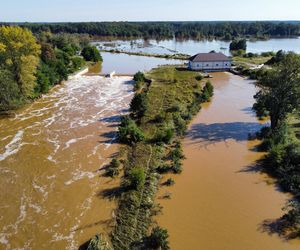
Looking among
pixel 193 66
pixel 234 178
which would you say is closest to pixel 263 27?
pixel 193 66

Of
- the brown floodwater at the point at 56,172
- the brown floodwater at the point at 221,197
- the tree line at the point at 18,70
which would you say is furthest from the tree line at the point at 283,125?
the tree line at the point at 18,70

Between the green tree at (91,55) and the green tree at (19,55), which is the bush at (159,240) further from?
the green tree at (91,55)

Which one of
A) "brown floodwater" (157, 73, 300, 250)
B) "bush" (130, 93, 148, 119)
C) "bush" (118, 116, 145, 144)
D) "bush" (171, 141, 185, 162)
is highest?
"bush" (130, 93, 148, 119)

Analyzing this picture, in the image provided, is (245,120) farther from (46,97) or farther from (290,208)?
(46,97)

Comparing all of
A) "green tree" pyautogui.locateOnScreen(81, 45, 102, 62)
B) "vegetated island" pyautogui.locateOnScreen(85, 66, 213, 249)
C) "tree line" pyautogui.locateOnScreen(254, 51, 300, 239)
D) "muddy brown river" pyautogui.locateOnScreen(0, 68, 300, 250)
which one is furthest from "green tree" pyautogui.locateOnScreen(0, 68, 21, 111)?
"green tree" pyautogui.locateOnScreen(81, 45, 102, 62)

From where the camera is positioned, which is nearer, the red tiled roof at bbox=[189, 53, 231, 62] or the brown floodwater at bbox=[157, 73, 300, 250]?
the brown floodwater at bbox=[157, 73, 300, 250]

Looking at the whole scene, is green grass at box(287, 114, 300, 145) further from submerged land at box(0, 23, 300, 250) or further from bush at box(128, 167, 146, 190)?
bush at box(128, 167, 146, 190)

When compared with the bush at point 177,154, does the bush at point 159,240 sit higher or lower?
lower
